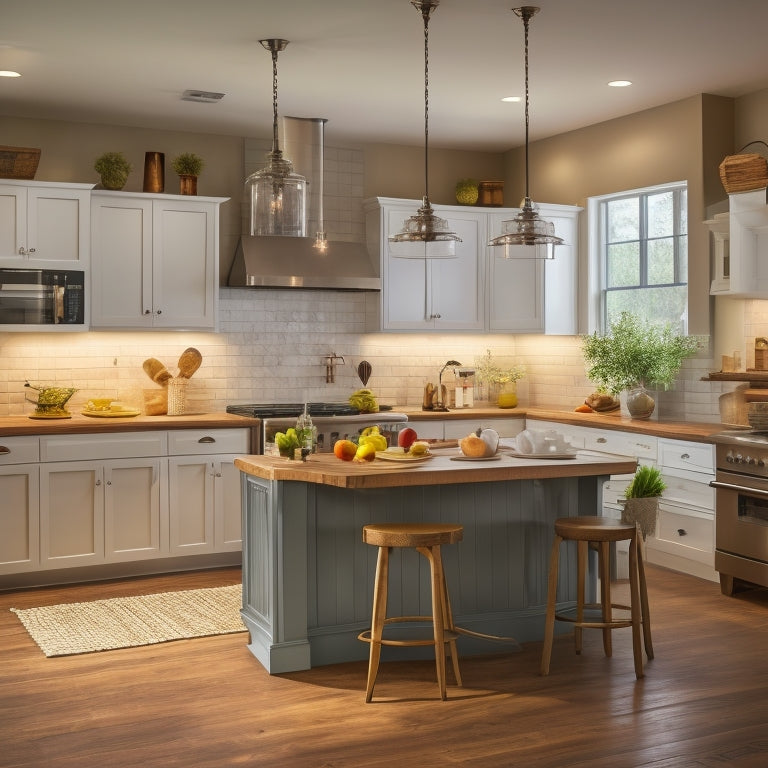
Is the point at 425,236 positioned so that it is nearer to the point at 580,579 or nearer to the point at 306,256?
the point at 580,579

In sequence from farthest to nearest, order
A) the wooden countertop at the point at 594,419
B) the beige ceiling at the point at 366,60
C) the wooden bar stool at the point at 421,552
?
1. the wooden countertop at the point at 594,419
2. the beige ceiling at the point at 366,60
3. the wooden bar stool at the point at 421,552

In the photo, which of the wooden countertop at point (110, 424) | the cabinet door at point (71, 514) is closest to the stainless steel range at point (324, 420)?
the wooden countertop at point (110, 424)

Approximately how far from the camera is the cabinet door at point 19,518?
19.4 feet

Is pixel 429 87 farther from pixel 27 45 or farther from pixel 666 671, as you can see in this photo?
pixel 666 671

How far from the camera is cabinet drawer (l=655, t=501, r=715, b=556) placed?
6.04 metres

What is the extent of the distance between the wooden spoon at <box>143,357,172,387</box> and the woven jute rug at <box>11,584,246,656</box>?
1.64 meters

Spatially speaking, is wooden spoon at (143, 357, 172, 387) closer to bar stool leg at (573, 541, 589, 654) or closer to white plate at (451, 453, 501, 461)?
white plate at (451, 453, 501, 461)

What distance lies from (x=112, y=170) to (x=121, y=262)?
620 millimetres

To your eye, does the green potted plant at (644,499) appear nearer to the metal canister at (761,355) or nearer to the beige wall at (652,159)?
the metal canister at (761,355)

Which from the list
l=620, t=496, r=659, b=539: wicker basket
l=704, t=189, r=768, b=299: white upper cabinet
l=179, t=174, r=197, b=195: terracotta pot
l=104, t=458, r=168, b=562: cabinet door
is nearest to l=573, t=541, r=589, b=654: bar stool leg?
l=620, t=496, r=659, b=539: wicker basket

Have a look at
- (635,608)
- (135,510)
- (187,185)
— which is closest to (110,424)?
(135,510)

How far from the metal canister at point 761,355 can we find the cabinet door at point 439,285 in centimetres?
228

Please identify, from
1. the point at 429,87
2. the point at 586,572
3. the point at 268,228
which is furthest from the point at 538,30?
the point at 586,572

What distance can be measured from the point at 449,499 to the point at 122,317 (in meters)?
3.02
